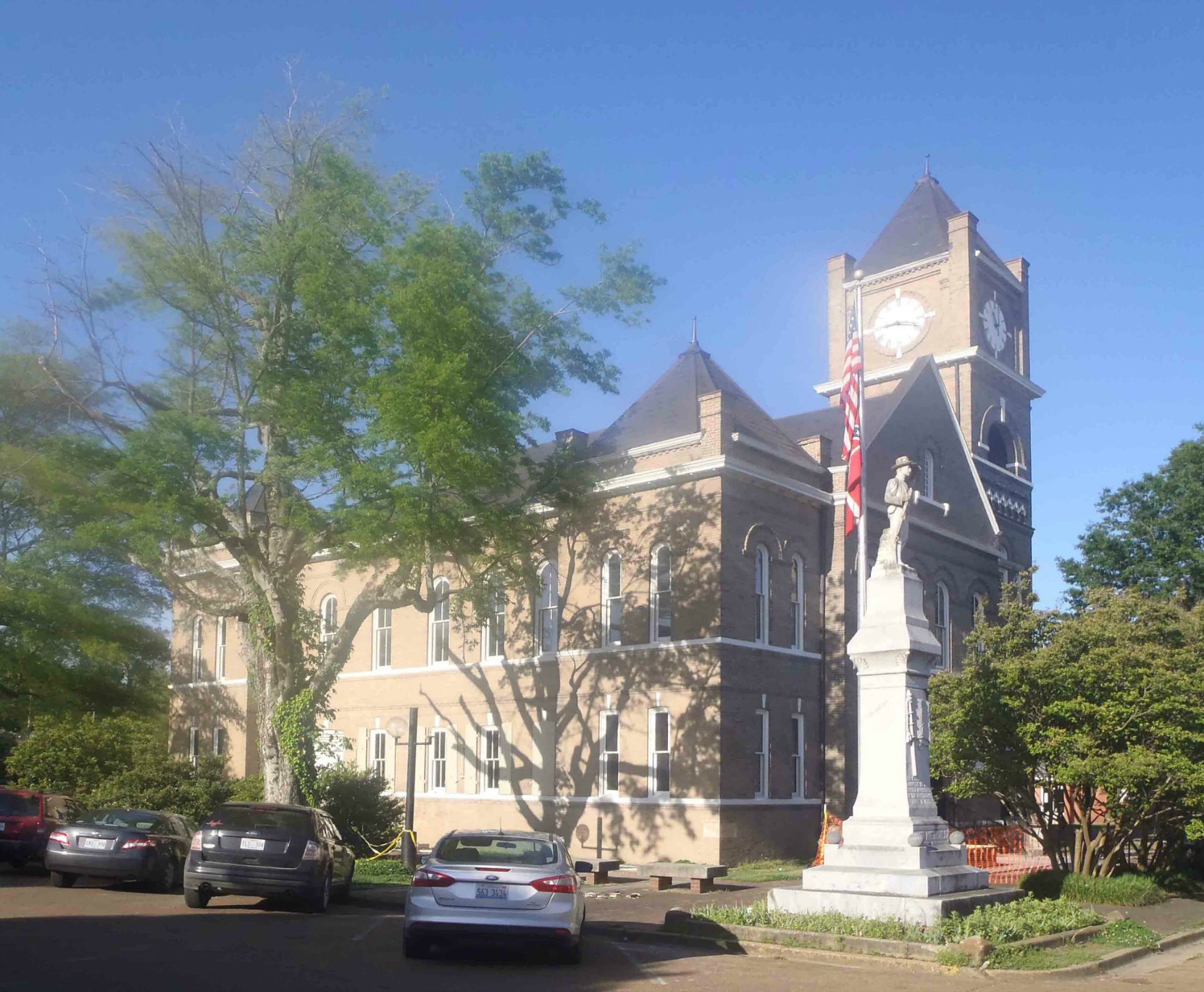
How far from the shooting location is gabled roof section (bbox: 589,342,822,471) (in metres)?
31.6

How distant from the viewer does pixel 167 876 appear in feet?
65.0

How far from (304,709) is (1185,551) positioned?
2925 cm

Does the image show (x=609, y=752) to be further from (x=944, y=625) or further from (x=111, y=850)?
(x=111, y=850)

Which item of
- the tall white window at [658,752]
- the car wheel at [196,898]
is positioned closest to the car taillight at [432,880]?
the car wheel at [196,898]

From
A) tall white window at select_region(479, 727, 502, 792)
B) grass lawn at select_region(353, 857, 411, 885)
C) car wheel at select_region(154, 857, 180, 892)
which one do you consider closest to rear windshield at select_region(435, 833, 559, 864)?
car wheel at select_region(154, 857, 180, 892)

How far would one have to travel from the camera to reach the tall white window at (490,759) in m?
33.1

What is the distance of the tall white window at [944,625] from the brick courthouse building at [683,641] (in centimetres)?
9

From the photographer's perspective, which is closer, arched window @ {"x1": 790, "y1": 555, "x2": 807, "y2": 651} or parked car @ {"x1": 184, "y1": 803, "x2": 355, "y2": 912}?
parked car @ {"x1": 184, "y1": 803, "x2": 355, "y2": 912}

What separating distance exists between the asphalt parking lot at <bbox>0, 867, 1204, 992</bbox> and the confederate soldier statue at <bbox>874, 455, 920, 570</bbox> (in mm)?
5874

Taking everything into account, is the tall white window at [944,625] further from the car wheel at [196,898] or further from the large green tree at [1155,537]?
the car wheel at [196,898]

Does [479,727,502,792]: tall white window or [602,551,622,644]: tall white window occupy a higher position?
[602,551,622,644]: tall white window

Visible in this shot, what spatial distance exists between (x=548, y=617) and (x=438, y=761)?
5693 millimetres

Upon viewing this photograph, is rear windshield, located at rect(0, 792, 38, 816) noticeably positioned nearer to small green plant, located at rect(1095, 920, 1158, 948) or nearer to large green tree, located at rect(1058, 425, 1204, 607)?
small green plant, located at rect(1095, 920, 1158, 948)

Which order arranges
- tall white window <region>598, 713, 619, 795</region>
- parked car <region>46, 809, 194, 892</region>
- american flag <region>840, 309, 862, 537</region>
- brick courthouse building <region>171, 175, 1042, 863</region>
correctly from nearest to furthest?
parked car <region>46, 809, 194, 892</region>, american flag <region>840, 309, 862, 537</region>, brick courthouse building <region>171, 175, 1042, 863</region>, tall white window <region>598, 713, 619, 795</region>
